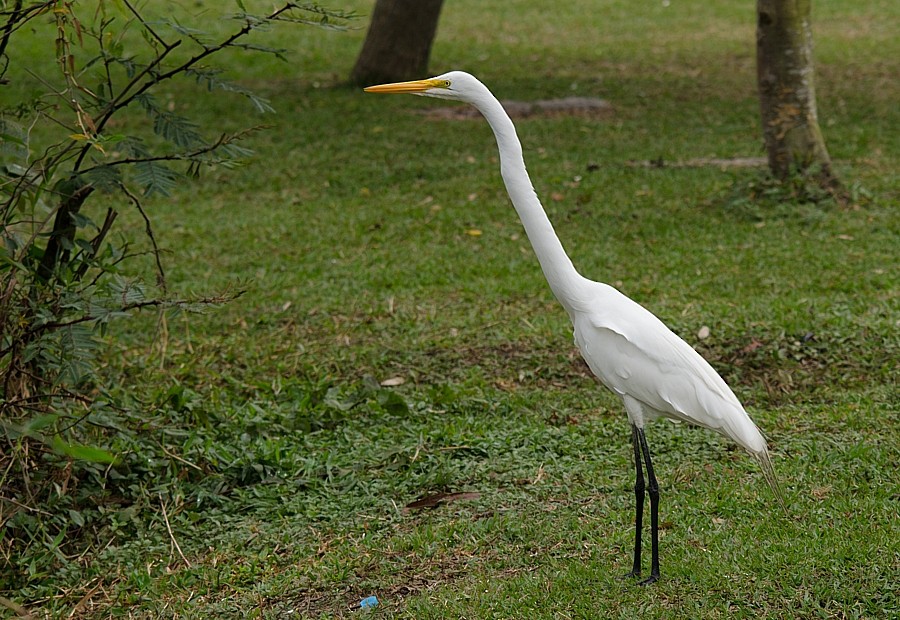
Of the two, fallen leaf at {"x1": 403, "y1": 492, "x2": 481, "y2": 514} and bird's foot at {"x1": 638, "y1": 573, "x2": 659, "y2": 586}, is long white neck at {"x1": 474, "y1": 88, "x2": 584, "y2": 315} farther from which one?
fallen leaf at {"x1": 403, "y1": 492, "x2": 481, "y2": 514}

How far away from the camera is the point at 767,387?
4.87 m

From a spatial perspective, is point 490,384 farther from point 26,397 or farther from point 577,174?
point 577,174

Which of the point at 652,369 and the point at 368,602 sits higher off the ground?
the point at 652,369

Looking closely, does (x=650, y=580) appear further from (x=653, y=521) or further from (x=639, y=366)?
(x=639, y=366)

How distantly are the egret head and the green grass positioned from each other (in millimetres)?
1279

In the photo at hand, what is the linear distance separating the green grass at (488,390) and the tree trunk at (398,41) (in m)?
1.88

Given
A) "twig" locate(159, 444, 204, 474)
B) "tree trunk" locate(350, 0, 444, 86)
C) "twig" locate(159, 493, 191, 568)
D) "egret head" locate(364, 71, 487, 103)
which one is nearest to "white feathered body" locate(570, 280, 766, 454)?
"egret head" locate(364, 71, 487, 103)

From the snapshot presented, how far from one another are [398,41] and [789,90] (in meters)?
5.46

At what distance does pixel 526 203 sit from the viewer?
10.6 ft

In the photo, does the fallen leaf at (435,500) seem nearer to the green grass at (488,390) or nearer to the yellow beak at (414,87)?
the green grass at (488,390)

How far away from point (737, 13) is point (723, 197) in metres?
10.2

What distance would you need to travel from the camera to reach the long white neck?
10.4 ft

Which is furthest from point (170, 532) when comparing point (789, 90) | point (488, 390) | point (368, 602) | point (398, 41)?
point (398, 41)

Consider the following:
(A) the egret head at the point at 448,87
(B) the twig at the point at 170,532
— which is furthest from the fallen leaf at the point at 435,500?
(A) the egret head at the point at 448,87
